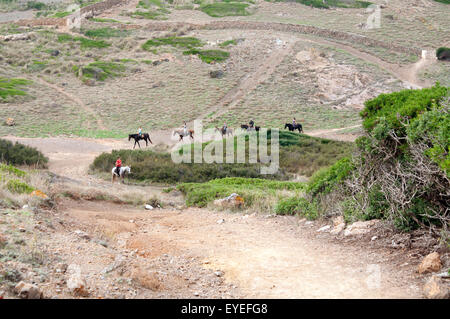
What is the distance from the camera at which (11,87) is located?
1649 inches

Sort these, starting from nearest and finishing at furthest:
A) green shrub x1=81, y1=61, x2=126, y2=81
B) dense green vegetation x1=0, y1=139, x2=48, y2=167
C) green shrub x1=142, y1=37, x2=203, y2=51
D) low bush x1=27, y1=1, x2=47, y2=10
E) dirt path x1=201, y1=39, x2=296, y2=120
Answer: dense green vegetation x1=0, y1=139, x2=48, y2=167, dirt path x1=201, y1=39, x2=296, y2=120, green shrub x1=81, y1=61, x2=126, y2=81, green shrub x1=142, y1=37, x2=203, y2=51, low bush x1=27, y1=1, x2=47, y2=10

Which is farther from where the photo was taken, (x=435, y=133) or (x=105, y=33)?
(x=105, y=33)

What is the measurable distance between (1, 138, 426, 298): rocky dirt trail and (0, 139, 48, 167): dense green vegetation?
12358mm

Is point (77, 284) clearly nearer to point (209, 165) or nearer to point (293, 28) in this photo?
point (209, 165)

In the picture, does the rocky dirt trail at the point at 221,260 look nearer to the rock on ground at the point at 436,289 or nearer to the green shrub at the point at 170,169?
the rock on ground at the point at 436,289

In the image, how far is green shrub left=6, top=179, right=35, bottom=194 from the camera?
30.8 feet

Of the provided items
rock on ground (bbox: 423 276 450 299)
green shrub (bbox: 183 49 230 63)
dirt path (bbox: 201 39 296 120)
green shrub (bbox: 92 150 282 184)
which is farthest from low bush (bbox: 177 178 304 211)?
green shrub (bbox: 183 49 230 63)

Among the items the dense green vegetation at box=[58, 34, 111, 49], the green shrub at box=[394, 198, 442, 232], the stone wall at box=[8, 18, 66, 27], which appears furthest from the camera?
the stone wall at box=[8, 18, 66, 27]

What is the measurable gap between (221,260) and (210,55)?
1835 inches

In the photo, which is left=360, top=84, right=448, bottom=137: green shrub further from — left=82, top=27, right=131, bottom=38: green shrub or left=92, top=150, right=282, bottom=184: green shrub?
left=82, top=27, right=131, bottom=38: green shrub

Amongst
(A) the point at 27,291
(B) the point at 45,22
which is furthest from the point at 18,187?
(B) the point at 45,22

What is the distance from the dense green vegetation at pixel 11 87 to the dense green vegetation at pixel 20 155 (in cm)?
1862
